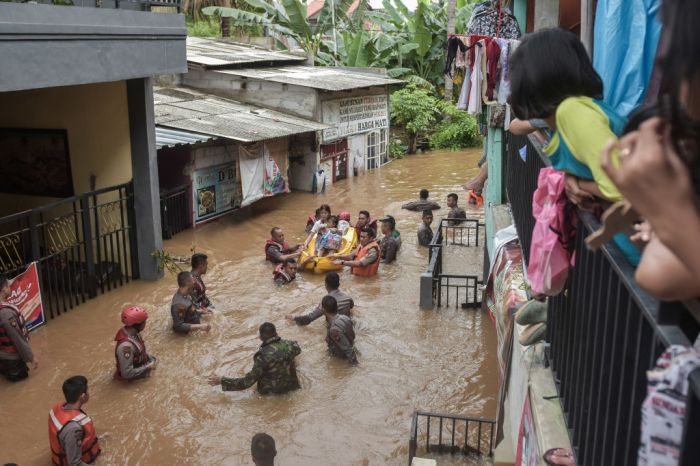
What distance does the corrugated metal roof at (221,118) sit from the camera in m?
16.1

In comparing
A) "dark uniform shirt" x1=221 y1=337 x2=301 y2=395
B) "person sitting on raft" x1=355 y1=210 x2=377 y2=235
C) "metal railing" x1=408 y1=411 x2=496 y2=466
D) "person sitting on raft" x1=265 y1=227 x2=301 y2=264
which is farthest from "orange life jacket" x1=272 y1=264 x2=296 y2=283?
"metal railing" x1=408 y1=411 x2=496 y2=466

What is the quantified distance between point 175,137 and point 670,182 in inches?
552

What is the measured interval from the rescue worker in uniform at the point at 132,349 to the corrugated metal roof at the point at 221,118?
7.65 metres

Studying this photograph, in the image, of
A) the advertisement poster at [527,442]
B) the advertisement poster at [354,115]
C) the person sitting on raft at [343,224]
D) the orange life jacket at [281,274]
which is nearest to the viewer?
the advertisement poster at [527,442]

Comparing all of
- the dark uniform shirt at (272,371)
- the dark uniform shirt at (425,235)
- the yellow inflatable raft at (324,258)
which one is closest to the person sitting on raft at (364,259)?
the yellow inflatable raft at (324,258)

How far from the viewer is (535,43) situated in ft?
9.23

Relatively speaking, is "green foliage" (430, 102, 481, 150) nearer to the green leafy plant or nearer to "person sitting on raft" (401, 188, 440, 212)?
the green leafy plant

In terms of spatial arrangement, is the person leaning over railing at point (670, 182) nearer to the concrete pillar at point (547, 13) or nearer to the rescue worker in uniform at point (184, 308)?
the concrete pillar at point (547, 13)

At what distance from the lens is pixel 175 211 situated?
16.1 m

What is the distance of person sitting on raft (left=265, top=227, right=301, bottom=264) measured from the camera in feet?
44.6

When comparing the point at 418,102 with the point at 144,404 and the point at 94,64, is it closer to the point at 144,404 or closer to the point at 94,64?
the point at 94,64

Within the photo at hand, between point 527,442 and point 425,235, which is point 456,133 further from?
point 527,442

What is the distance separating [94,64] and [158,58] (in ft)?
4.99

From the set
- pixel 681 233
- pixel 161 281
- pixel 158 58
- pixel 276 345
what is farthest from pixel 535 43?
pixel 161 281
